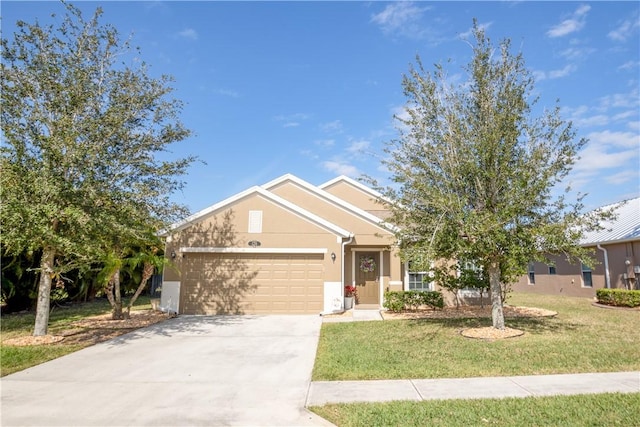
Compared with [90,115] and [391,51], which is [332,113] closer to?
[391,51]

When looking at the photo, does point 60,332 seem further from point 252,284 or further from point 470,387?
point 470,387

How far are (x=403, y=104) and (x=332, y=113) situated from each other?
619cm

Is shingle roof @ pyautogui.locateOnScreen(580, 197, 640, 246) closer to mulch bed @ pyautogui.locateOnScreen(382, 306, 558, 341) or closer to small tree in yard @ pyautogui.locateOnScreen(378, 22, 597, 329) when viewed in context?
mulch bed @ pyautogui.locateOnScreen(382, 306, 558, 341)

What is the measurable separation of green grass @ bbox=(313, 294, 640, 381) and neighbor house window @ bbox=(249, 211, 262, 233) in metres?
4.79

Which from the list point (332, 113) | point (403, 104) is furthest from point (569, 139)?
point (332, 113)

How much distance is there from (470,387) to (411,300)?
329 inches

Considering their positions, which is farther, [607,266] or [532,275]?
[532,275]

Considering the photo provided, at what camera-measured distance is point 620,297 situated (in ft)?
47.9

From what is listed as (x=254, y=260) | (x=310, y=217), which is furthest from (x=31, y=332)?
(x=310, y=217)

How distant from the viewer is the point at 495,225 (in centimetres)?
816

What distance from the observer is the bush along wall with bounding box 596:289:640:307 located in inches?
558

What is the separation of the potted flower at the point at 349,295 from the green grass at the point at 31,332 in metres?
8.92

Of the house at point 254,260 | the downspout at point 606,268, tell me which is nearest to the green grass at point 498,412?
the house at point 254,260

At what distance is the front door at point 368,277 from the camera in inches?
604
